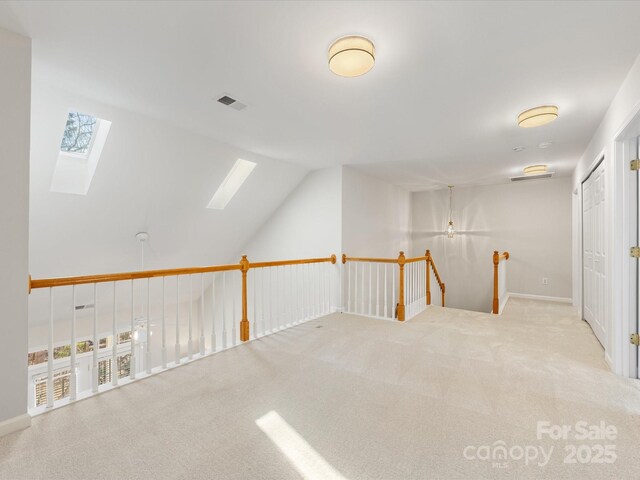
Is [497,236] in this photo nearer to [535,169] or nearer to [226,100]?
[535,169]

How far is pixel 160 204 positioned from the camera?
4.44 m

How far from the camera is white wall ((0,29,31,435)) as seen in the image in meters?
1.94

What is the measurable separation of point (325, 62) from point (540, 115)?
2245mm

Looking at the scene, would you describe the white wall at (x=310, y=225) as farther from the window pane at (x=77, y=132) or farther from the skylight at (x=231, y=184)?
the window pane at (x=77, y=132)

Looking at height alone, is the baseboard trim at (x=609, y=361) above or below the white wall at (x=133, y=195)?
below

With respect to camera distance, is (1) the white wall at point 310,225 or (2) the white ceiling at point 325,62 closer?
(2) the white ceiling at point 325,62

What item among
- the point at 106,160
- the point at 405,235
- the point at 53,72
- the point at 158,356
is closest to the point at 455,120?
the point at 53,72

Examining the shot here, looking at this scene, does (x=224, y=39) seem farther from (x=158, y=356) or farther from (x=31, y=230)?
(x=158, y=356)

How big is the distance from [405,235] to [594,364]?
17.0 feet

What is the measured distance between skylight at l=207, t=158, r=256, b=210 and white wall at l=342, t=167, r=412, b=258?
1.72m

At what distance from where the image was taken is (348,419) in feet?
6.82

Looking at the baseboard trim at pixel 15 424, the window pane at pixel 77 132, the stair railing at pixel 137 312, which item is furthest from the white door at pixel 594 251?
the window pane at pixel 77 132

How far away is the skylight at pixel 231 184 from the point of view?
5135 mm

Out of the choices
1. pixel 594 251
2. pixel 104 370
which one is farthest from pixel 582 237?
pixel 104 370
